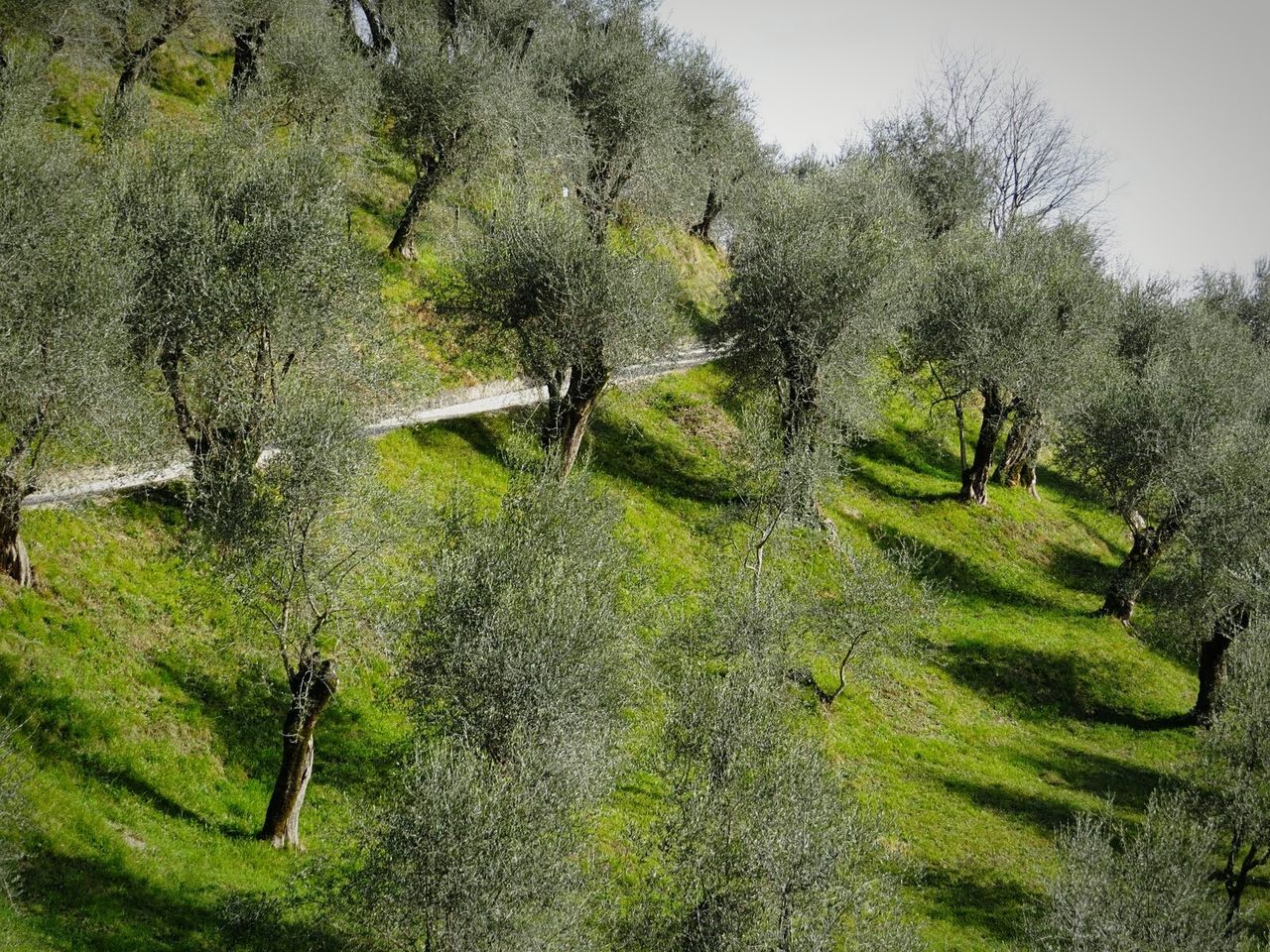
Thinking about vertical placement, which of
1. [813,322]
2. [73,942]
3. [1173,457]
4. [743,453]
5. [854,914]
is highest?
[813,322]

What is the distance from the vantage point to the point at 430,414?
1620 inches

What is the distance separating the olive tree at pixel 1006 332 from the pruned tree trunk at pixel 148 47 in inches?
1742

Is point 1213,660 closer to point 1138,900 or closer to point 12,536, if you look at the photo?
point 1138,900

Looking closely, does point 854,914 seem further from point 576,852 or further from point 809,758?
point 576,852

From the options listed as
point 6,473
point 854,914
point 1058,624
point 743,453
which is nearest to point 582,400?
point 743,453

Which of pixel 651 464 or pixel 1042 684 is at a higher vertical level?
pixel 651 464

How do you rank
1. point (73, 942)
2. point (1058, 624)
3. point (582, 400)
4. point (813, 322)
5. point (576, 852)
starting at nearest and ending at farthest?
1. point (73, 942)
2. point (576, 852)
3. point (582, 400)
4. point (813, 322)
5. point (1058, 624)

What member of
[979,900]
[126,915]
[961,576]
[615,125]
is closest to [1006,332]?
[961,576]

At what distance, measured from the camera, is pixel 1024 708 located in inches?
1598

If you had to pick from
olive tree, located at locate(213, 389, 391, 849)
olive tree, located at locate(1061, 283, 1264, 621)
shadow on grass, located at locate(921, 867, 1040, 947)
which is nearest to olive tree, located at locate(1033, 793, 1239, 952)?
shadow on grass, located at locate(921, 867, 1040, 947)

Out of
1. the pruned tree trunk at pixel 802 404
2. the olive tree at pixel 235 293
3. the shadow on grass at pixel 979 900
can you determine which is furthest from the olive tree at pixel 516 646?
the pruned tree trunk at pixel 802 404

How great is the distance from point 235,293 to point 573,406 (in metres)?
15.5

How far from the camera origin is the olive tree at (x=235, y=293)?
2661 cm

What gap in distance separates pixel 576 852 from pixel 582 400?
23.1 m
